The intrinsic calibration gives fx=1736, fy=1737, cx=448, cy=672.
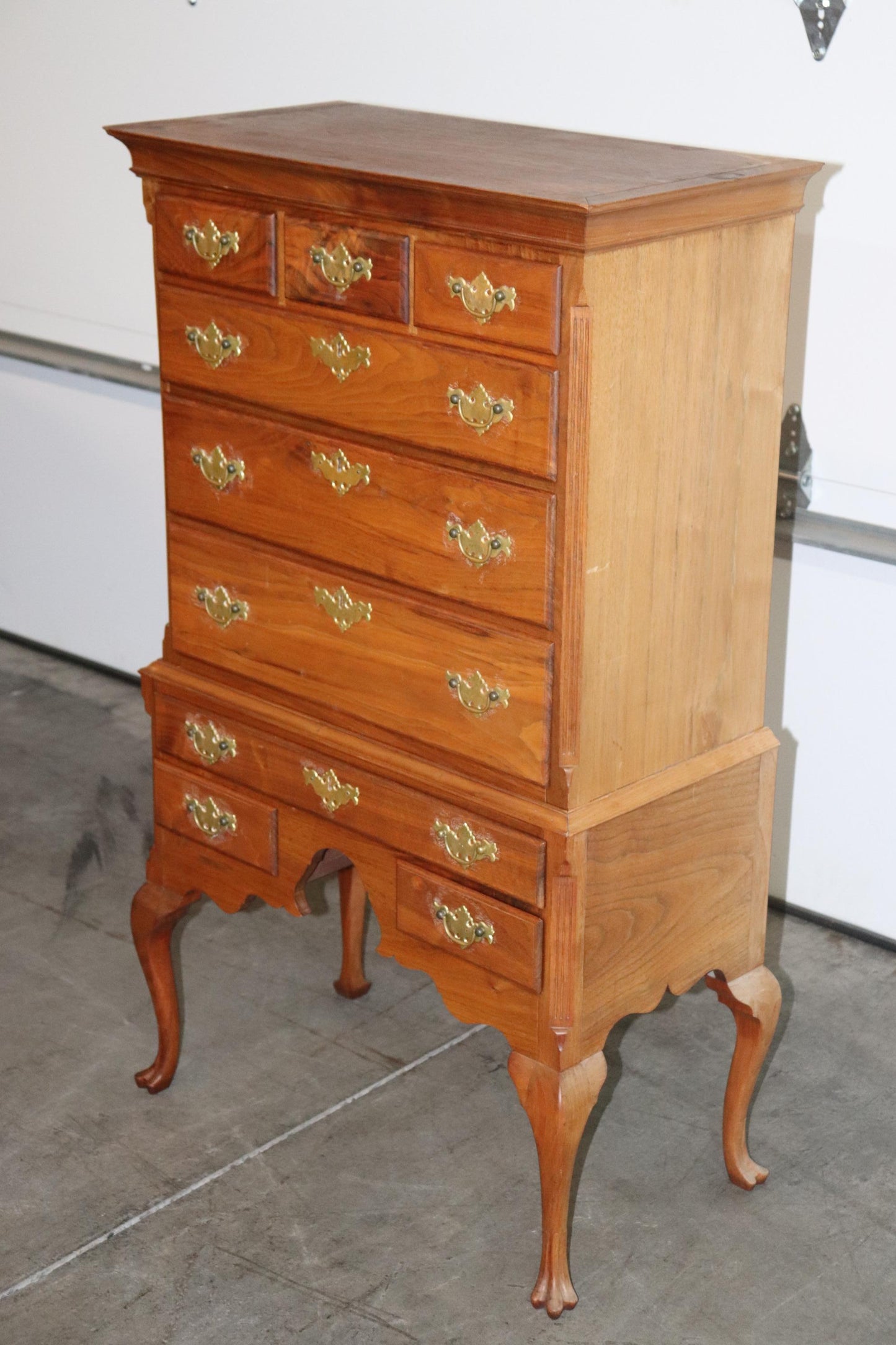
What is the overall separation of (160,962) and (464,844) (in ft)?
2.63

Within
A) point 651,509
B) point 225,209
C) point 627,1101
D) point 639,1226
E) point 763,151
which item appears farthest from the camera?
point 763,151

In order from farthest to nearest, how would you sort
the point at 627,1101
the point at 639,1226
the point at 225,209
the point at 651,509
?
1. the point at 627,1101
2. the point at 639,1226
3. the point at 225,209
4. the point at 651,509

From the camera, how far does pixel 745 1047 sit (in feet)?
8.80

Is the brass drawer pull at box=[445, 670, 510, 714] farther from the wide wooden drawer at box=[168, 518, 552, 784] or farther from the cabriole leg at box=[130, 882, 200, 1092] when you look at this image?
the cabriole leg at box=[130, 882, 200, 1092]

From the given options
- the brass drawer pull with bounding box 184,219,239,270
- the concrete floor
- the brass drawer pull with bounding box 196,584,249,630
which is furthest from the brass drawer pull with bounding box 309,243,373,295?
the concrete floor

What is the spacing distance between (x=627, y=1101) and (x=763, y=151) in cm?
173

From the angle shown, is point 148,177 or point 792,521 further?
point 792,521

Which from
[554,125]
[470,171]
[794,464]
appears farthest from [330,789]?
[554,125]

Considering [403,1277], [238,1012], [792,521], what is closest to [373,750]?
[403,1277]

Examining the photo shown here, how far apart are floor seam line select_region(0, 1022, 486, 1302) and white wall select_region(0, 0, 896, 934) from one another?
0.94 metres

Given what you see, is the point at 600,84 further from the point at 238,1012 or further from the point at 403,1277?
the point at 403,1277

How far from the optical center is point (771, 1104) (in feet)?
9.76

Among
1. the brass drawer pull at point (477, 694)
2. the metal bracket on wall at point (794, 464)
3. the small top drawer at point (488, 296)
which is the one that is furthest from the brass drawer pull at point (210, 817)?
the metal bracket on wall at point (794, 464)

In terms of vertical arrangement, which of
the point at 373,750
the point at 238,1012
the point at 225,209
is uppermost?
the point at 225,209
